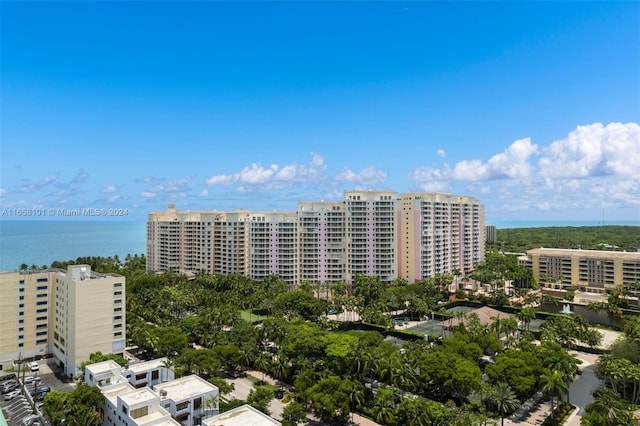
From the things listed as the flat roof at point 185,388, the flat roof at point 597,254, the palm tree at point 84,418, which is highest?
the flat roof at point 597,254

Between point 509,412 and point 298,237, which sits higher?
point 298,237

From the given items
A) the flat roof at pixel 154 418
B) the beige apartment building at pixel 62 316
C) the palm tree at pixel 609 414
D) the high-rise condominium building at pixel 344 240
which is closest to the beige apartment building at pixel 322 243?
the high-rise condominium building at pixel 344 240

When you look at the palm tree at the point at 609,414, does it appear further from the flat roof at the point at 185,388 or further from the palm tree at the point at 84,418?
the palm tree at the point at 84,418

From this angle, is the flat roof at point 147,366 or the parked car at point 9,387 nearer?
the flat roof at point 147,366

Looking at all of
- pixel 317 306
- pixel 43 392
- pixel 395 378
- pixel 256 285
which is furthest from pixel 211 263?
pixel 395 378

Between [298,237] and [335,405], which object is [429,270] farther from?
[335,405]

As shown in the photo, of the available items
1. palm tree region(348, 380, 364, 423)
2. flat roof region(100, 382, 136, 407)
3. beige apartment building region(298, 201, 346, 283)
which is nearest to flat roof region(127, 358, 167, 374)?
flat roof region(100, 382, 136, 407)

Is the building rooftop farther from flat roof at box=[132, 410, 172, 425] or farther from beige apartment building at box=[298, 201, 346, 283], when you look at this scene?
beige apartment building at box=[298, 201, 346, 283]
